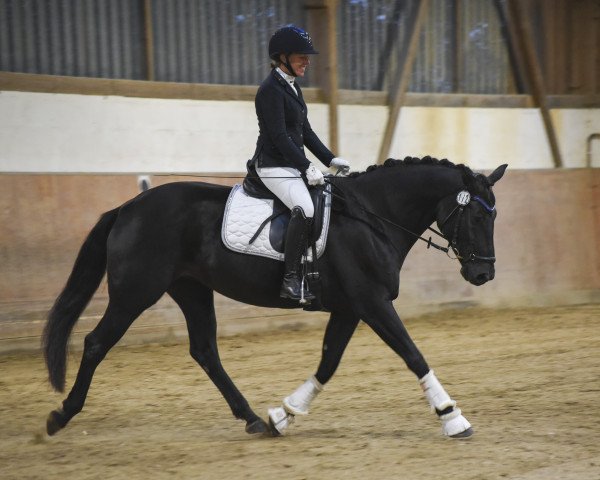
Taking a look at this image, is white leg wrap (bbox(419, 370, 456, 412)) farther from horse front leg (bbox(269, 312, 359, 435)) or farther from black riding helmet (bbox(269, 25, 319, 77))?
black riding helmet (bbox(269, 25, 319, 77))

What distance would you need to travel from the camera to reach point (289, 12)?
39.8 ft

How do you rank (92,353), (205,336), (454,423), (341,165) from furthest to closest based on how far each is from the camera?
(205,336)
(341,165)
(92,353)
(454,423)

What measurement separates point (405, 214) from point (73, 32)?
596 cm

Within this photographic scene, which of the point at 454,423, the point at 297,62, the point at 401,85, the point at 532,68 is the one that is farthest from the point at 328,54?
the point at 454,423

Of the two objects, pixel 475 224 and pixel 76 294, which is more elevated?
pixel 475 224

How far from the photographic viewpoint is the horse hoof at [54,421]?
595 cm

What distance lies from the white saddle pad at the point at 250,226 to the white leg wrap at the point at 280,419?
3.29 ft

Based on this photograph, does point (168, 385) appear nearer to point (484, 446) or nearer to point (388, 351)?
point (388, 351)

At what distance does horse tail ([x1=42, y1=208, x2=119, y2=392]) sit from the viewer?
620 cm

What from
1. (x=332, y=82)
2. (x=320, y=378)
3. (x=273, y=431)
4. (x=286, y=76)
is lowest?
(x=273, y=431)

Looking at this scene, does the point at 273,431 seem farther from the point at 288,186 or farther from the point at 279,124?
the point at 279,124

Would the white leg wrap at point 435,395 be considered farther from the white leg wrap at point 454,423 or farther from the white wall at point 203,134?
the white wall at point 203,134

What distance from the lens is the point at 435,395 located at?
5.68 m

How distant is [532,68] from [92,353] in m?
9.85
